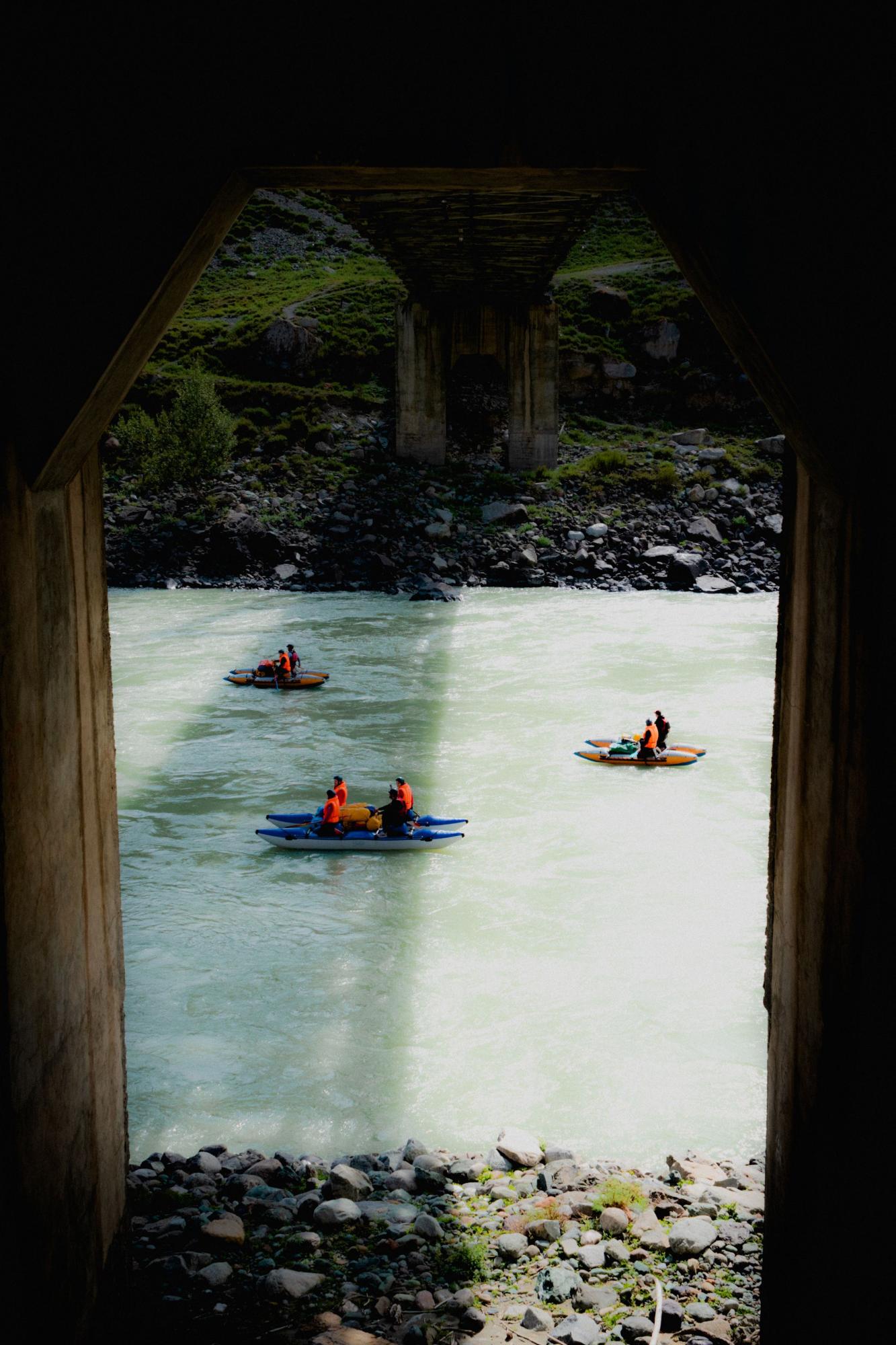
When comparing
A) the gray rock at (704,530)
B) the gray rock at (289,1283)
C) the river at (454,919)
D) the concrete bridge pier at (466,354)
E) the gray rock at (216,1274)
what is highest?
the concrete bridge pier at (466,354)

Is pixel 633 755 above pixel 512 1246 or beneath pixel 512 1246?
above

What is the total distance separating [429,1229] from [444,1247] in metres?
0.13

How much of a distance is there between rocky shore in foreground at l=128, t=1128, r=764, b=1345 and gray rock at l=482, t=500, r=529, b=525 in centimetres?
2497

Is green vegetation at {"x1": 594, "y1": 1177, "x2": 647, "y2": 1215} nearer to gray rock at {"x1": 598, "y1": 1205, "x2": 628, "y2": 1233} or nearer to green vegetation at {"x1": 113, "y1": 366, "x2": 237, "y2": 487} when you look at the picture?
gray rock at {"x1": 598, "y1": 1205, "x2": 628, "y2": 1233}

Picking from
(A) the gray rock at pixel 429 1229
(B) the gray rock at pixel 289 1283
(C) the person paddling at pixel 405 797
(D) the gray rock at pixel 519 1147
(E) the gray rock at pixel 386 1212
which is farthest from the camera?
(C) the person paddling at pixel 405 797

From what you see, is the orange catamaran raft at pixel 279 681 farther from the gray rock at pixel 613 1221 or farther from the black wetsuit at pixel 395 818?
the gray rock at pixel 613 1221

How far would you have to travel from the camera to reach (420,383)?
107 ft

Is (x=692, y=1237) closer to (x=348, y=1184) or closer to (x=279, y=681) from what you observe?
(x=348, y=1184)

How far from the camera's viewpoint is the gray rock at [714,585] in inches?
1058

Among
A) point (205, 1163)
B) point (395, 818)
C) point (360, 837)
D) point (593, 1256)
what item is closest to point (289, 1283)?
point (593, 1256)

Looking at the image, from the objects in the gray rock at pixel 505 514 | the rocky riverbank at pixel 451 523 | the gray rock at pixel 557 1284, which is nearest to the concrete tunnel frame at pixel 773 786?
the gray rock at pixel 557 1284

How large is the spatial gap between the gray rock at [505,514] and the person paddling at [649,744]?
16985mm

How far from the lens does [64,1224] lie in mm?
3176

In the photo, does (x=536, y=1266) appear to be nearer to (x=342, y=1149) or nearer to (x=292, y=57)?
(x=342, y=1149)
